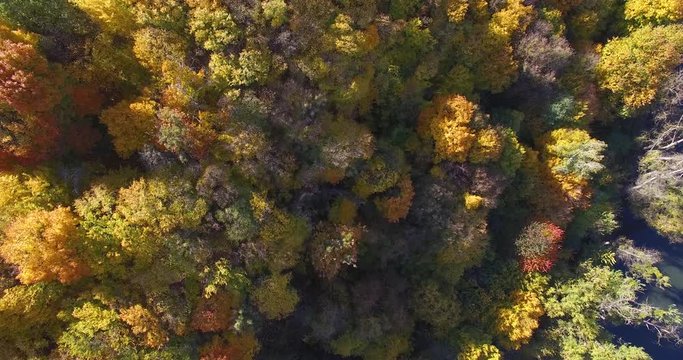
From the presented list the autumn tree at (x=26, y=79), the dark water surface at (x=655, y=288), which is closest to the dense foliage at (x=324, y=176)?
the autumn tree at (x=26, y=79)

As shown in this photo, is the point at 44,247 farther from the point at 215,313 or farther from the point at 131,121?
the point at 215,313

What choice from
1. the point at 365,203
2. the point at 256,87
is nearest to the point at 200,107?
the point at 256,87

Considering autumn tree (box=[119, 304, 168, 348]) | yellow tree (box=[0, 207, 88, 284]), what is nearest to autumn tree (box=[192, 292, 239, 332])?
autumn tree (box=[119, 304, 168, 348])

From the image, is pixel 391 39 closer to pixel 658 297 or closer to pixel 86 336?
pixel 86 336

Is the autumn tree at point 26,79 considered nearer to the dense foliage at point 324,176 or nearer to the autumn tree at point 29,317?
the dense foliage at point 324,176

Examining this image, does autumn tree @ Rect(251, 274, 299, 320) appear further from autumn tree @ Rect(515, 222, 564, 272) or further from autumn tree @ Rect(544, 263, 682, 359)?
autumn tree @ Rect(544, 263, 682, 359)

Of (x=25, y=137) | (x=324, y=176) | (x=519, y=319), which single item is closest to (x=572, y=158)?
(x=519, y=319)
